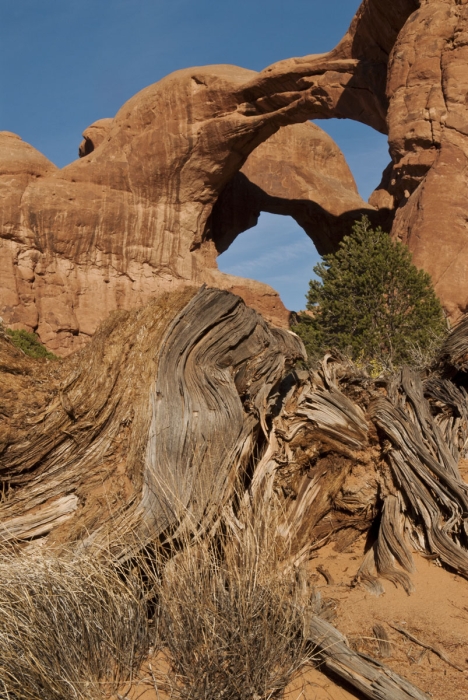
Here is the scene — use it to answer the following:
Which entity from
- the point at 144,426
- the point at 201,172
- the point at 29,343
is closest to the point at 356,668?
the point at 144,426

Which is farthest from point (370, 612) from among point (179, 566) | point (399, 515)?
point (179, 566)

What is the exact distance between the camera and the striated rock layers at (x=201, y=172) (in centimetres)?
2039

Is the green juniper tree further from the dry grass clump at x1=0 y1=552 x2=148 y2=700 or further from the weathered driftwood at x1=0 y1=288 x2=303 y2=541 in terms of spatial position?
the dry grass clump at x1=0 y1=552 x2=148 y2=700

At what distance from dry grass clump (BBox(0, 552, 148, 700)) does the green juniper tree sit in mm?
13936

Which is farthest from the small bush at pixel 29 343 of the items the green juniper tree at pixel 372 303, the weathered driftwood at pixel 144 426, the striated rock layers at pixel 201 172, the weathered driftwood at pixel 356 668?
the weathered driftwood at pixel 356 668

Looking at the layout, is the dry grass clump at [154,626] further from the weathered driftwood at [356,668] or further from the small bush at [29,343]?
the small bush at [29,343]

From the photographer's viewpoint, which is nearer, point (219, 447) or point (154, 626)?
point (154, 626)

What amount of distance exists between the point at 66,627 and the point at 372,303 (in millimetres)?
15975

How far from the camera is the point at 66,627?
3.05 meters

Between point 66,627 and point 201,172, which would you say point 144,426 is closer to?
point 66,627

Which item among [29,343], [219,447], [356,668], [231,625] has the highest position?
[29,343]

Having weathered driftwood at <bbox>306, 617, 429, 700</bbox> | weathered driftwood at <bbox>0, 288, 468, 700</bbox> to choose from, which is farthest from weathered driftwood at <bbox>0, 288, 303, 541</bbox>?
weathered driftwood at <bbox>306, 617, 429, 700</bbox>

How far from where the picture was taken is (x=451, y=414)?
630 cm

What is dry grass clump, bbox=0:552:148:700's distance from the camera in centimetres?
286
